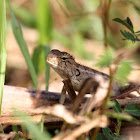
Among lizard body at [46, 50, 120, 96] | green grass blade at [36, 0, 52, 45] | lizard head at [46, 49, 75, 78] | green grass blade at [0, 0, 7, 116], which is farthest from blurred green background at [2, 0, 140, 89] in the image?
green grass blade at [0, 0, 7, 116]

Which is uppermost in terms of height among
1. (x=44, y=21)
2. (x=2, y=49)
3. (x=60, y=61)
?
(x=2, y=49)

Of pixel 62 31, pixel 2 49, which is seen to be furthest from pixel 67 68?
pixel 62 31

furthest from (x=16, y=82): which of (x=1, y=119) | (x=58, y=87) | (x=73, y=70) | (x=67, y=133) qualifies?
(x=67, y=133)

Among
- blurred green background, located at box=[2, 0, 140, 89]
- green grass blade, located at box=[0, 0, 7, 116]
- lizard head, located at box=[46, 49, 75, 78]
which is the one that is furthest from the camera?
blurred green background, located at box=[2, 0, 140, 89]

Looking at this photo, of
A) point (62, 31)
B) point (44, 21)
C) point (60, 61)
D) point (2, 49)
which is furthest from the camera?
point (62, 31)

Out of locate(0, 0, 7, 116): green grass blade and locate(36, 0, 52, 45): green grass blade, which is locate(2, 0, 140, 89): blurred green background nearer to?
locate(36, 0, 52, 45): green grass blade

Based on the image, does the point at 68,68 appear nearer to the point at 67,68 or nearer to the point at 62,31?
the point at 67,68

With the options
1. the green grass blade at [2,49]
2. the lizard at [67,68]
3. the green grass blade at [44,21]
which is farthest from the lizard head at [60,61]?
the green grass blade at [44,21]

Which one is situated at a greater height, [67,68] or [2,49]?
[2,49]

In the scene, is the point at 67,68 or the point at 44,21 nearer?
the point at 67,68
